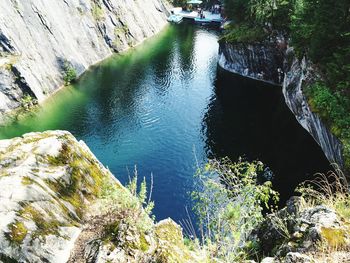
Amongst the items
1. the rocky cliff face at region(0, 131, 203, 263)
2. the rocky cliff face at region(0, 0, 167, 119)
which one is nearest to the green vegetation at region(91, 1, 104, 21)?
the rocky cliff face at region(0, 0, 167, 119)

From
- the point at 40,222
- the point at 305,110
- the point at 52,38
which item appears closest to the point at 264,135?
the point at 305,110

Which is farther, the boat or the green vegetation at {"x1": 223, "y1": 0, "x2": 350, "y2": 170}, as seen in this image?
the boat

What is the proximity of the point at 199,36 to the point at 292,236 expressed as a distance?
83946 millimetres

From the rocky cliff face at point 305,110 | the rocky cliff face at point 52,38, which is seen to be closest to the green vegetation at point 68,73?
the rocky cliff face at point 52,38

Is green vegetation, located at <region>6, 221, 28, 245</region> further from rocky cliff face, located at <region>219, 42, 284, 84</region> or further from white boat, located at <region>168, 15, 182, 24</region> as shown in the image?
white boat, located at <region>168, 15, 182, 24</region>

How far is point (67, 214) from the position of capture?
1451 cm

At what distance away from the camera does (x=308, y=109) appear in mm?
41438

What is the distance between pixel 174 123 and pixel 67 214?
33.5 metres

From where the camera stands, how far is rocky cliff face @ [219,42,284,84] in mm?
58531

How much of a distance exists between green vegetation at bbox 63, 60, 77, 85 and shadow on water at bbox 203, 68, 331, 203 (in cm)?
2574

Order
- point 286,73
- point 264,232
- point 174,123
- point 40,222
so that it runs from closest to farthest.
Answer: point 40,222
point 264,232
point 174,123
point 286,73

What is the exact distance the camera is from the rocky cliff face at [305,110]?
35375 mm

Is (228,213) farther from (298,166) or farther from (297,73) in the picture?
(297,73)

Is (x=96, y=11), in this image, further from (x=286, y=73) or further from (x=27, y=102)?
(x=286, y=73)
